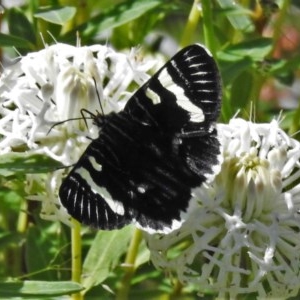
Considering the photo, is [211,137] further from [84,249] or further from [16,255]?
[16,255]

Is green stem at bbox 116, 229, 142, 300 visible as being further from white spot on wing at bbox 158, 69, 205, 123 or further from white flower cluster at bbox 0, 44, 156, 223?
white spot on wing at bbox 158, 69, 205, 123

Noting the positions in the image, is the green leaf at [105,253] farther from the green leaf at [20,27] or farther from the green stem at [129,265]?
the green leaf at [20,27]

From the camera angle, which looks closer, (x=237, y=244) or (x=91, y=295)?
(x=237, y=244)

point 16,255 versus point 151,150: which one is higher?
point 151,150

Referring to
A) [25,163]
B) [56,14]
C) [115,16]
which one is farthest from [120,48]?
[25,163]

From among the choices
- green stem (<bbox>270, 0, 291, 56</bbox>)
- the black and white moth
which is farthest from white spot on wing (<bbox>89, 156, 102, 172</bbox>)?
green stem (<bbox>270, 0, 291, 56</bbox>)

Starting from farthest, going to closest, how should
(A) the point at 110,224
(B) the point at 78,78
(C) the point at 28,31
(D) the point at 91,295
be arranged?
1. (C) the point at 28,31
2. (D) the point at 91,295
3. (B) the point at 78,78
4. (A) the point at 110,224

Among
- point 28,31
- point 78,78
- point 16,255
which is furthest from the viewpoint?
point 16,255

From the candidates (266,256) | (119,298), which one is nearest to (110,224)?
(266,256)

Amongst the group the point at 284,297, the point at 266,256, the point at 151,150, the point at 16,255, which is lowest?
the point at 16,255
